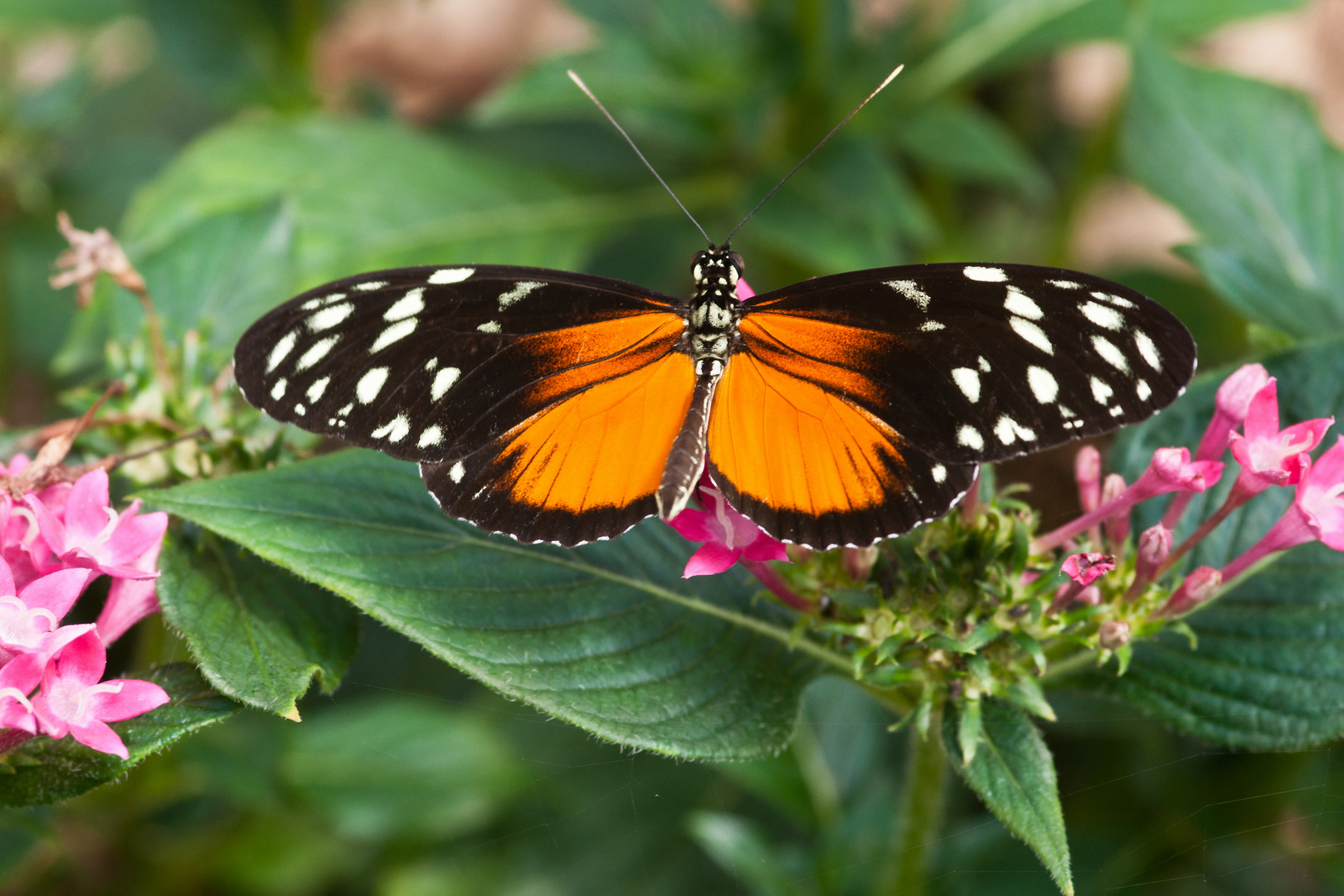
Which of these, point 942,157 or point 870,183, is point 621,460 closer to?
point 870,183

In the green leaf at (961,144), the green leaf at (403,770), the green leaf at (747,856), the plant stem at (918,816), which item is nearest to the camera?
the plant stem at (918,816)

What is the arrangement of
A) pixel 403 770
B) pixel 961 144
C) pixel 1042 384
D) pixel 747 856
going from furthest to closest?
1. pixel 961 144
2. pixel 403 770
3. pixel 747 856
4. pixel 1042 384

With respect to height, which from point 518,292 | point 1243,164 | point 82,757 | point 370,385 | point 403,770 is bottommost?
point 403,770

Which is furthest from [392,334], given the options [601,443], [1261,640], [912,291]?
[1261,640]

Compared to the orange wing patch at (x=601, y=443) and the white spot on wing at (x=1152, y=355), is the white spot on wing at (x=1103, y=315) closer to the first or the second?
the white spot on wing at (x=1152, y=355)

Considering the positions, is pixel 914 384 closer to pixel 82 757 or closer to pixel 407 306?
pixel 407 306

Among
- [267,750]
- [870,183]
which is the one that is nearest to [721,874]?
[267,750]

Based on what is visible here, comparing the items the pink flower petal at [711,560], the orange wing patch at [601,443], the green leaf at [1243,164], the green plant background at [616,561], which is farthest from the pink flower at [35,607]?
the green leaf at [1243,164]
